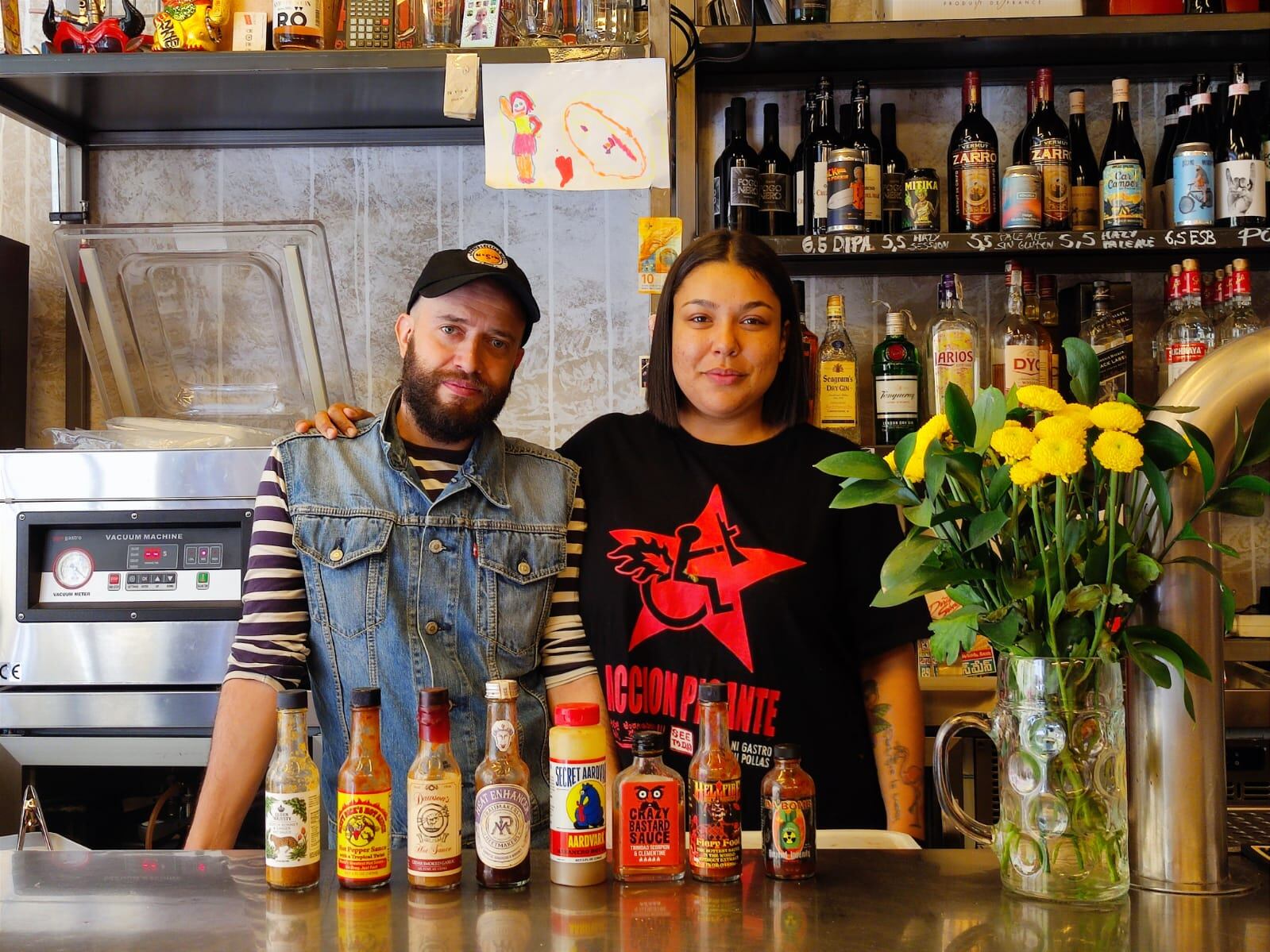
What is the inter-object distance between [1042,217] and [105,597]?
175 centimetres

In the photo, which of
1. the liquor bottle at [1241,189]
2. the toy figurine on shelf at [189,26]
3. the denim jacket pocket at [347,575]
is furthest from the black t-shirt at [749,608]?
the toy figurine on shelf at [189,26]

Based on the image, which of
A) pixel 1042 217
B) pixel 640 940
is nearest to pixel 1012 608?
pixel 640 940

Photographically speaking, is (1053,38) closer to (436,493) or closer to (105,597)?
(436,493)

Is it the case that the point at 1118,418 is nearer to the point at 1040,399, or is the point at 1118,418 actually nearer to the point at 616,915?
the point at 1040,399

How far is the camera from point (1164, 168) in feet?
7.78

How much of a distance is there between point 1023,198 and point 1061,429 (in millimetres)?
1417

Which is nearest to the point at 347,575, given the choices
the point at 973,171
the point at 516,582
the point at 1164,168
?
the point at 516,582

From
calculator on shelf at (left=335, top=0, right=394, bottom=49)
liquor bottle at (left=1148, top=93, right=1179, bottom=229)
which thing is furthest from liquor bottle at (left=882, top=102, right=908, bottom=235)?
calculator on shelf at (left=335, top=0, right=394, bottom=49)

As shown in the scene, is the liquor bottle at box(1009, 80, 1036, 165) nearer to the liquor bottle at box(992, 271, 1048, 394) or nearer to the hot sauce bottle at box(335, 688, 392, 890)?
the liquor bottle at box(992, 271, 1048, 394)

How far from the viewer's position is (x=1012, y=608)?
2.97ft

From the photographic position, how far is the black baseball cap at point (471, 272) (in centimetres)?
148

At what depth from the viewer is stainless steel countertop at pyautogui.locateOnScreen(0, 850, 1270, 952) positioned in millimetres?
814

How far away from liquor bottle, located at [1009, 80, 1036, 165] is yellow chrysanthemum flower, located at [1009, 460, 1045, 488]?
1.57 metres

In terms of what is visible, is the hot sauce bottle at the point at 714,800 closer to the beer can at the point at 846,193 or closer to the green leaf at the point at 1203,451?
the green leaf at the point at 1203,451
